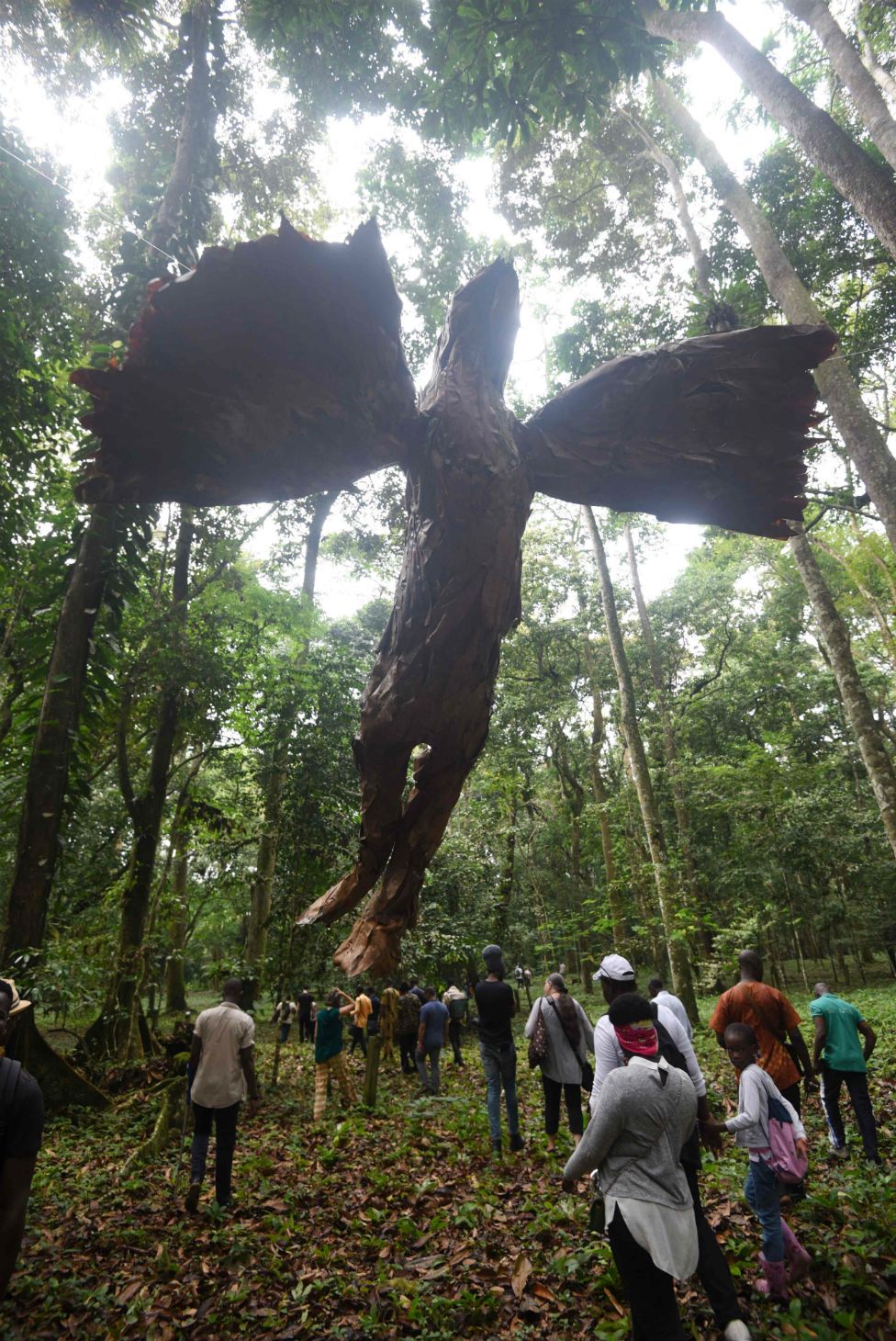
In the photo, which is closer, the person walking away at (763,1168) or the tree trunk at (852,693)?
the person walking away at (763,1168)

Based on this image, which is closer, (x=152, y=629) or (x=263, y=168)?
(x=152, y=629)

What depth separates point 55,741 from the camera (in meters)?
5.17

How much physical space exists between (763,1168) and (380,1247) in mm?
2440

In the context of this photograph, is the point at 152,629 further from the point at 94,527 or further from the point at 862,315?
the point at 862,315

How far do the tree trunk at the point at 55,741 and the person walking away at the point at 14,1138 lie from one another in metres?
3.18

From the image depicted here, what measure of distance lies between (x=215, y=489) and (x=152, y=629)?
19.8 feet

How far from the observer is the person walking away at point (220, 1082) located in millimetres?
4645

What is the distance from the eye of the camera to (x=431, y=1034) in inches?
334

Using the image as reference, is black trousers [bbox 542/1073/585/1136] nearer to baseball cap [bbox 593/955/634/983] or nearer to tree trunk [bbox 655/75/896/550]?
baseball cap [bbox 593/955/634/983]

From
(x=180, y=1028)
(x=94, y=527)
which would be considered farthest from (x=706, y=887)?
(x=94, y=527)

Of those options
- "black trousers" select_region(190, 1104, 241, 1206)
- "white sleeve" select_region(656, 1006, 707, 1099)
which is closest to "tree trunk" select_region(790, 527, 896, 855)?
"white sleeve" select_region(656, 1006, 707, 1099)

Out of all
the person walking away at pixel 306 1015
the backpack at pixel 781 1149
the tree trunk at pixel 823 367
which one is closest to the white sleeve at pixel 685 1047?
the backpack at pixel 781 1149

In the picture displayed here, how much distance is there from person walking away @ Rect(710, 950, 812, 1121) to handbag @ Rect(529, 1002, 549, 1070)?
1.63m

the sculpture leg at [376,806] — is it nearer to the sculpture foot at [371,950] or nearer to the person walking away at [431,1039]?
the sculpture foot at [371,950]
